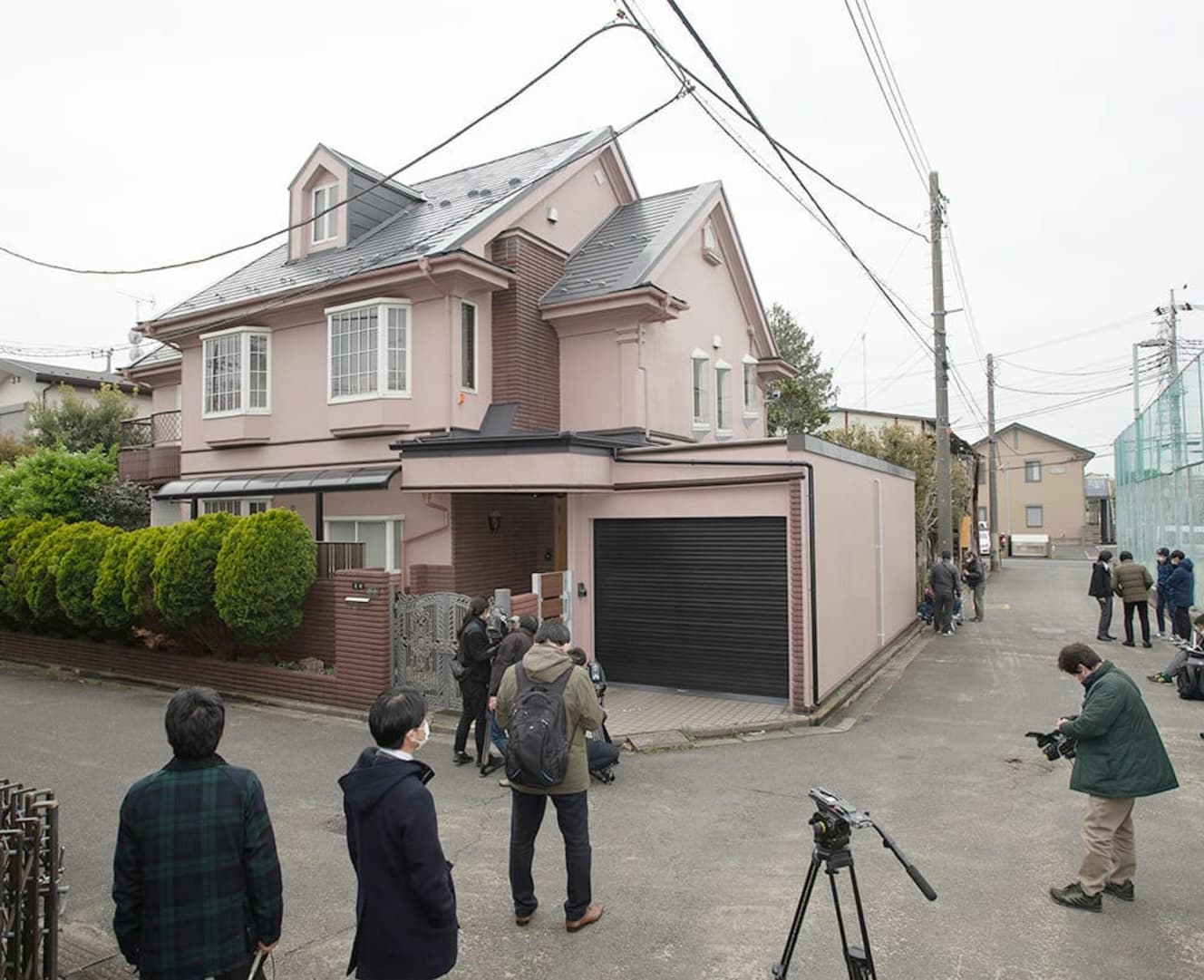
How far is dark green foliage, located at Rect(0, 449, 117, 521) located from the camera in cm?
1697

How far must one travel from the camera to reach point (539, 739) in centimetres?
468

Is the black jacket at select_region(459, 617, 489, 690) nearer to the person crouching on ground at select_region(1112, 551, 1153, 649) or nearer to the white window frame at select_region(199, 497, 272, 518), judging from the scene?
the white window frame at select_region(199, 497, 272, 518)

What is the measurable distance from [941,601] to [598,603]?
942cm

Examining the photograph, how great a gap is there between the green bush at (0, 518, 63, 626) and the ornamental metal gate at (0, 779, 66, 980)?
471 inches

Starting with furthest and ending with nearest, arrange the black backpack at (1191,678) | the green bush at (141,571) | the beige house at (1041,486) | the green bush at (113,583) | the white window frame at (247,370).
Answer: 1. the beige house at (1041,486)
2. the white window frame at (247,370)
3. the green bush at (113,583)
4. the green bush at (141,571)
5. the black backpack at (1191,678)

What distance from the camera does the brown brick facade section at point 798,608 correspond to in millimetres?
10352

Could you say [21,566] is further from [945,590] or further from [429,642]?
[945,590]

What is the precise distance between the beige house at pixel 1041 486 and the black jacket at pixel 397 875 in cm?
6150

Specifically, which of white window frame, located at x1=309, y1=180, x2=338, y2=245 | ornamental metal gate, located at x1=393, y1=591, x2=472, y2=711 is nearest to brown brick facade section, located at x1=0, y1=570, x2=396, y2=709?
ornamental metal gate, located at x1=393, y1=591, x2=472, y2=711

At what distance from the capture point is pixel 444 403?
1341 cm

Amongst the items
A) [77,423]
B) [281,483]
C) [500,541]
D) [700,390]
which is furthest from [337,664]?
[77,423]

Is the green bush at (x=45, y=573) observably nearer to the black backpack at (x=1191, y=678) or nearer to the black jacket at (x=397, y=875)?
the black jacket at (x=397, y=875)

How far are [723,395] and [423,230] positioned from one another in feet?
23.8

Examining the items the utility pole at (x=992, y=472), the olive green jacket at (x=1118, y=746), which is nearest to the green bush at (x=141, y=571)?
the olive green jacket at (x=1118, y=746)
